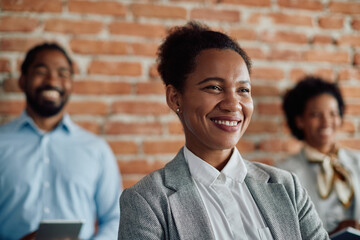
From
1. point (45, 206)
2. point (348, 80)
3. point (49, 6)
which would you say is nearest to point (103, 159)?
point (45, 206)

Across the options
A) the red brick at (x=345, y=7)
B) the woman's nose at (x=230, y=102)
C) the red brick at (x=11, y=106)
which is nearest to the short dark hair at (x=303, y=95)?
the red brick at (x=345, y=7)

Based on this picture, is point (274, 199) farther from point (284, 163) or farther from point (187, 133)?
point (284, 163)

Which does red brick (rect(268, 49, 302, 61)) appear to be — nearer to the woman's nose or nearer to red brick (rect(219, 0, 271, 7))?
red brick (rect(219, 0, 271, 7))

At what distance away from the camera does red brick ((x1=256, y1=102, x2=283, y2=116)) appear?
87.1 inches

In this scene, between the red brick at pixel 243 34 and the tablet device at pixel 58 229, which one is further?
the red brick at pixel 243 34

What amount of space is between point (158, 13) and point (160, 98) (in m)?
0.46

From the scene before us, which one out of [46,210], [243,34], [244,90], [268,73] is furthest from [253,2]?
[46,210]

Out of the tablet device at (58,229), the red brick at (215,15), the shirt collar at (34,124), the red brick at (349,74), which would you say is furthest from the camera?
the red brick at (349,74)

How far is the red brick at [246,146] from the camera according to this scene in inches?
85.9

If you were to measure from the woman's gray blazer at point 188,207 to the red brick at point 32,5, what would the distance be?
123 cm

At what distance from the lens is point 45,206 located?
5.87 feet

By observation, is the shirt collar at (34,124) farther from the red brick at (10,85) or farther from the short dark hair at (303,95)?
the short dark hair at (303,95)

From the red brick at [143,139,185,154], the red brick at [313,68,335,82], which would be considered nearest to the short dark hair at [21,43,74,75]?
the red brick at [143,139,185,154]

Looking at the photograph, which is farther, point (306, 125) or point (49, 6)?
point (306, 125)
